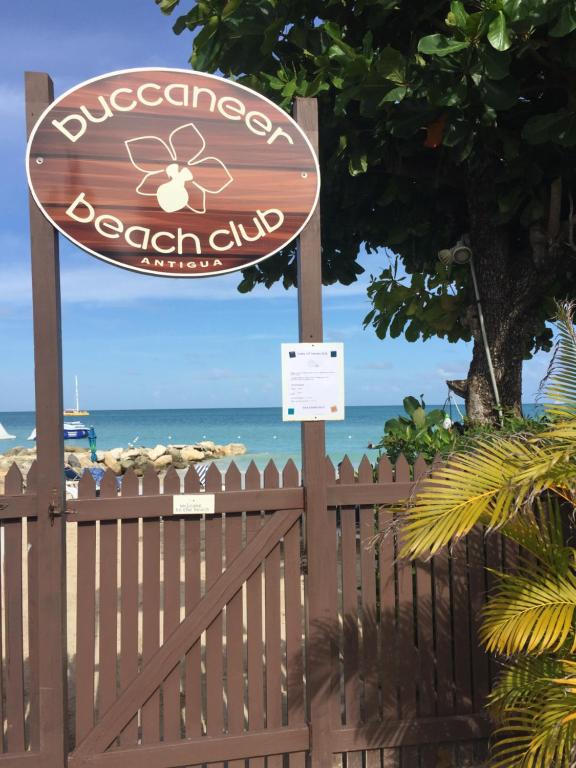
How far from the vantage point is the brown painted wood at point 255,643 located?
364cm

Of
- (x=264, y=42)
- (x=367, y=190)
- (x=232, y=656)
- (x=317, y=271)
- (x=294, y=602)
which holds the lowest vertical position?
(x=232, y=656)

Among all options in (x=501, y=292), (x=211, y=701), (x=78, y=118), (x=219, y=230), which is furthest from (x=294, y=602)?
(x=501, y=292)

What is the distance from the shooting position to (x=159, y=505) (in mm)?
A: 3549

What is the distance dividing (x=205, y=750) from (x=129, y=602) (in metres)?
0.95

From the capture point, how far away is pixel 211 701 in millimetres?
3584

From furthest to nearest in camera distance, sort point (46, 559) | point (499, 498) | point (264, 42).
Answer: point (264, 42) < point (46, 559) < point (499, 498)

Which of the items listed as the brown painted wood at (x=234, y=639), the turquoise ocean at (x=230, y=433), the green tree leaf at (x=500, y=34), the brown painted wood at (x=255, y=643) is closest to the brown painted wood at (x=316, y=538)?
the brown painted wood at (x=255, y=643)

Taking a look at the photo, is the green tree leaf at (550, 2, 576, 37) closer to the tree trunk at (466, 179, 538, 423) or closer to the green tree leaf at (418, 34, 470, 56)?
the green tree leaf at (418, 34, 470, 56)

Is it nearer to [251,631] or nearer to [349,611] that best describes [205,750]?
[251,631]

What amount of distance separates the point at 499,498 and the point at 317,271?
5.51 feet

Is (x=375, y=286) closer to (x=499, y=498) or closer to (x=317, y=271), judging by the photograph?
(x=317, y=271)

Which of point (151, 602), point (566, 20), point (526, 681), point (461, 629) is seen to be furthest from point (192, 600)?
point (566, 20)

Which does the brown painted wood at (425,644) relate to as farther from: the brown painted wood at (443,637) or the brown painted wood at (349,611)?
the brown painted wood at (349,611)

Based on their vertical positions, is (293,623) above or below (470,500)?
below
